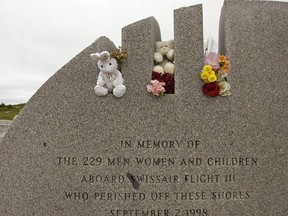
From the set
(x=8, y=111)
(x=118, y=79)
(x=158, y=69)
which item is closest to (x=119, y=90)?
(x=118, y=79)

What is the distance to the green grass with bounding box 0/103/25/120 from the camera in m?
20.2

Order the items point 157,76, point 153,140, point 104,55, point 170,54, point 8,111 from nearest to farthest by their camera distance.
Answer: point 104,55, point 153,140, point 157,76, point 170,54, point 8,111

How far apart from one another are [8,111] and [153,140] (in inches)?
735

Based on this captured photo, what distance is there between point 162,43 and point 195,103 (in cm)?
96

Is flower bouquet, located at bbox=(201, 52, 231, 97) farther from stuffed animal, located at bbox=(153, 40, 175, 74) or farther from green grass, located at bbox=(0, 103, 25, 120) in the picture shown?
green grass, located at bbox=(0, 103, 25, 120)

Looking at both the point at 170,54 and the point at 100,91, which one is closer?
the point at 100,91

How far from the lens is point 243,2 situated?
18.6ft

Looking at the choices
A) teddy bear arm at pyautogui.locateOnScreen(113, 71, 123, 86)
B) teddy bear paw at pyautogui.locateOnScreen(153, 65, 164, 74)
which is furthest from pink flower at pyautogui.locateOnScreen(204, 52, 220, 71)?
teddy bear arm at pyautogui.locateOnScreen(113, 71, 123, 86)

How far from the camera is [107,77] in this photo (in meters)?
5.46

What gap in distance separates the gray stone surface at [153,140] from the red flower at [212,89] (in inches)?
3.5

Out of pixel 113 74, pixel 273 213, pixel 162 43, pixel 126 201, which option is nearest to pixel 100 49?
pixel 113 74

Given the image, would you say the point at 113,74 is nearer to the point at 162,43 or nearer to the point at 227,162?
the point at 162,43

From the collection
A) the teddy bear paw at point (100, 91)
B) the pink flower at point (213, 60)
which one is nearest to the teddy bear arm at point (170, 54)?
the pink flower at point (213, 60)

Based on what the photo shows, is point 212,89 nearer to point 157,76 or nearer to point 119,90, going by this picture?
point 157,76
